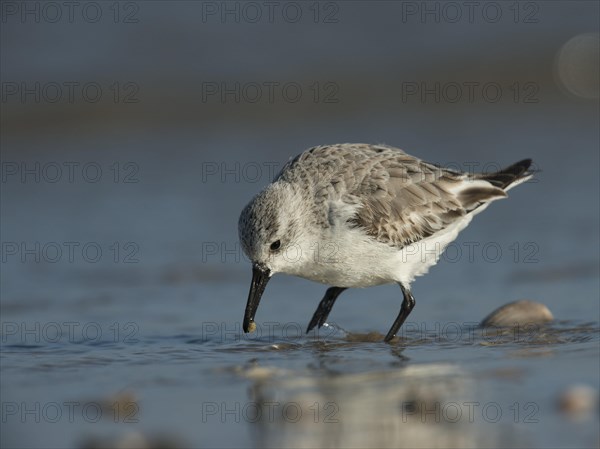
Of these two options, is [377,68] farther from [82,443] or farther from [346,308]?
[82,443]

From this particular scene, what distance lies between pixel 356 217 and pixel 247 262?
3.03 m

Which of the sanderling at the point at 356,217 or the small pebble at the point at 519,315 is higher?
the sanderling at the point at 356,217

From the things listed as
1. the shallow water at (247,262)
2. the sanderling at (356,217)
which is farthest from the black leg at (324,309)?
the shallow water at (247,262)

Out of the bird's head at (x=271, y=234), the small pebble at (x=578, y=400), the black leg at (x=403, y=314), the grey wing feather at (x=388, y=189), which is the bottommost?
the small pebble at (x=578, y=400)

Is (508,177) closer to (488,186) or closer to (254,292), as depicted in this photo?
(488,186)

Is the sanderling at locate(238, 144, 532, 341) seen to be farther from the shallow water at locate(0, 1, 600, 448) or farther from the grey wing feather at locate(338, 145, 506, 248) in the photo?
the shallow water at locate(0, 1, 600, 448)

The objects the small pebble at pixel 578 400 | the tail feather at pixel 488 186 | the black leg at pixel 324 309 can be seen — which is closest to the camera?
the small pebble at pixel 578 400

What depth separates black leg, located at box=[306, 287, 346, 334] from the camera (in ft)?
27.6

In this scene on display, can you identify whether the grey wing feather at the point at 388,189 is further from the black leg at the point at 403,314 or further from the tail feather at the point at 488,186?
the black leg at the point at 403,314

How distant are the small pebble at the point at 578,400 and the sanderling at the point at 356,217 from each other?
232 cm

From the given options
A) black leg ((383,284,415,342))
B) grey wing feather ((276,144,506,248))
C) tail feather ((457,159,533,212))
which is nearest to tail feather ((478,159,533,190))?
tail feather ((457,159,533,212))

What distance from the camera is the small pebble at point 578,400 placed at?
5.65m

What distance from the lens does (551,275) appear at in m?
9.72

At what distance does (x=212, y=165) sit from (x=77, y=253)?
3.59 metres
